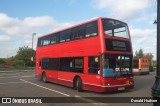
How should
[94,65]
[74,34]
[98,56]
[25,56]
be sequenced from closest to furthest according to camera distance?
[98,56]
[94,65]
[74,34]
[25,56]

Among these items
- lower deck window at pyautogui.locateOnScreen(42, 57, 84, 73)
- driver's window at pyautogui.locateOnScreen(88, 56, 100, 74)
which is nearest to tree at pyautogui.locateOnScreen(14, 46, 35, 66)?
lower deck window at pyautogui.locateOnScreen(42, 57, 84, 73)

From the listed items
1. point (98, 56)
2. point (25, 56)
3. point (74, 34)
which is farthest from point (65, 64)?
point (25, 56)

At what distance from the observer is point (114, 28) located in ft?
50.3

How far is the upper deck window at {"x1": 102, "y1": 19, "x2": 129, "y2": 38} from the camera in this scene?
14906mm

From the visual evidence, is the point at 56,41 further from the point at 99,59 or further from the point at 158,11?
the point at 158,11

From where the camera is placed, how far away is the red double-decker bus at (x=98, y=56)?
14.4m

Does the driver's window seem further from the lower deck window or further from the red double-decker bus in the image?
the lower deck window

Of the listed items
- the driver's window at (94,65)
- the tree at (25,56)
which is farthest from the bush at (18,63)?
the driver's window at (94,65)

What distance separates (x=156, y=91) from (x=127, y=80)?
8.60 meters

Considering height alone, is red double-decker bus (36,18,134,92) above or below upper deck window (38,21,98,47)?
below

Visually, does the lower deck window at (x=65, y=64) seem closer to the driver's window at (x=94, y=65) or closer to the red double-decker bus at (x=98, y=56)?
the red double-decker bus at (x=98, y=56)

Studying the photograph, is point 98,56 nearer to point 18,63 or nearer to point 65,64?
point 65,64

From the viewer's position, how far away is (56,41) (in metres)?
20.5

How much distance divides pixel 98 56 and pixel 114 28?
6.63ft
